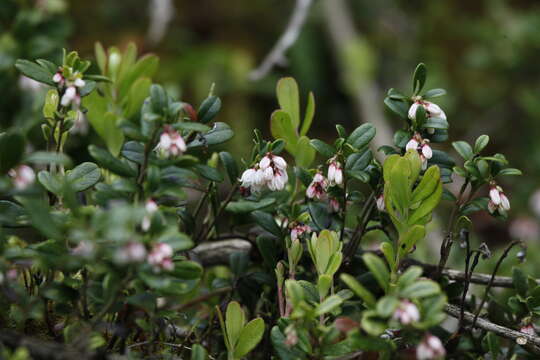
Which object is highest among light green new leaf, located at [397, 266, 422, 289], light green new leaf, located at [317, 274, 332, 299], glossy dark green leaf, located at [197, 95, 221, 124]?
glossy dark green leaf, located at [197, 95, 221, 124]

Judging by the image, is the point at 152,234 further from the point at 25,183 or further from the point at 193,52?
the point at 193,52

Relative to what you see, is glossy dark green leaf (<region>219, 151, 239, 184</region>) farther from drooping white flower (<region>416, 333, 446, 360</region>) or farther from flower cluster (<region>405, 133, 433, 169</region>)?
drooping white flower (<region>416, 333, 446, 360</region>)

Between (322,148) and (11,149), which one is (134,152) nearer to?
(11,149)

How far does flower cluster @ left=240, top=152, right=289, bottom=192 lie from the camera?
100 centimetres

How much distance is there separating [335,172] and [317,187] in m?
0.06

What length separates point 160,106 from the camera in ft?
2.77

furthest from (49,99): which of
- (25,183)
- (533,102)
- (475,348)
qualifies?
(533,102)

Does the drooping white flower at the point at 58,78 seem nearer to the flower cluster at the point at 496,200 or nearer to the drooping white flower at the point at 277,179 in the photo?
the drooping white flower at the point at 277,179

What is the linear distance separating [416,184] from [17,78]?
144cm

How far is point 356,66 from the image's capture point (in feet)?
12.4

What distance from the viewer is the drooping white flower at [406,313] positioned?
745 mm

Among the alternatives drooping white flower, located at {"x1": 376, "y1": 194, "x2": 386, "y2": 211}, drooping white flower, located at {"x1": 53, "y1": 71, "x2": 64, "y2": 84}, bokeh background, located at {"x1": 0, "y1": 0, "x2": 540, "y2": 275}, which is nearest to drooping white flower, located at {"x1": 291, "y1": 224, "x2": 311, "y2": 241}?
drooping white flower, located at {"x1": 376, "y1": 194, "x2": 386, "y2": 211}

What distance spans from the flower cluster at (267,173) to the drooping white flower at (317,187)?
0.05 metres

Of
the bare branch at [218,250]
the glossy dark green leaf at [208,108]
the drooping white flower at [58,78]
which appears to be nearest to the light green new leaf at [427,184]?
the glossy dark green leaf at [208,108]
